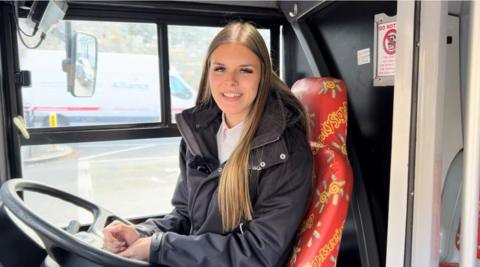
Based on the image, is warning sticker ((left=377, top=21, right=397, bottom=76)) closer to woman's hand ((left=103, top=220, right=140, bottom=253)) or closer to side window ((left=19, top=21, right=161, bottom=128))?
woman's hand ((left=103, top=220, right=140, bottom=253))

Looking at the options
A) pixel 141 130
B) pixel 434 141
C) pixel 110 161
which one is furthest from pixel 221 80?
pixel 110 161

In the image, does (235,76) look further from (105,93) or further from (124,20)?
(105,93)

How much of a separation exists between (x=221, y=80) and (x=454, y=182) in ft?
2.40

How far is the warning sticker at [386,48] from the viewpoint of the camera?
1275 millimetres

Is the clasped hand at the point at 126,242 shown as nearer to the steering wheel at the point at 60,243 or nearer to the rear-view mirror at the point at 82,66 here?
the steering wheel at the point at 60,243

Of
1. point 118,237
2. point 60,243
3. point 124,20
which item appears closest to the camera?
point 60,243

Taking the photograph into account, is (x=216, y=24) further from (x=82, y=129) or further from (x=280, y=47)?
(x=82, y=129)

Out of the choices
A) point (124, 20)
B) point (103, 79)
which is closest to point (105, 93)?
point (103, 79)

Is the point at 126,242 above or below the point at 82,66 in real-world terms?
below

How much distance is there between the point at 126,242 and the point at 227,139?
0.44 meters

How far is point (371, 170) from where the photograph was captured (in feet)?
4.73

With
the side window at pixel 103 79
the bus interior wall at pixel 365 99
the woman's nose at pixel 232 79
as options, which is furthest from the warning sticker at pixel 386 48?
the side window at pixel 103 79

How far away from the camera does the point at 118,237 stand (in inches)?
45.1

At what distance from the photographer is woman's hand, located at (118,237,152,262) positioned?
104 centimetres
